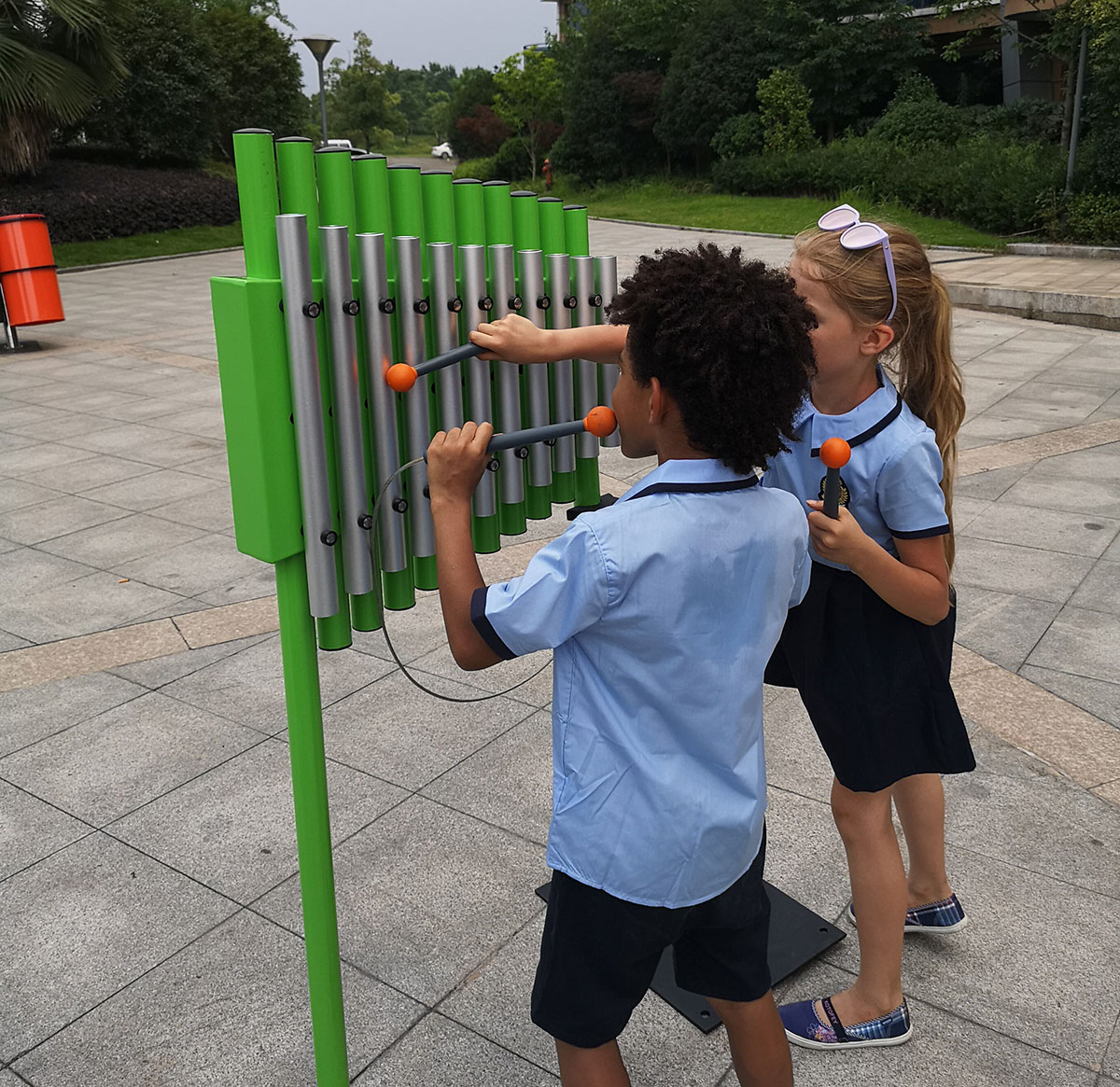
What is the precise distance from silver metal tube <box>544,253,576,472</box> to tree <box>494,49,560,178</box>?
38.9m

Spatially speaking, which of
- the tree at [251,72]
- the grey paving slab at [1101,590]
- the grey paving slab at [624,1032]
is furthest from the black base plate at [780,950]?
the tree at [251,72]

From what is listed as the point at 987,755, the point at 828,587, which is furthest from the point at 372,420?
the point at 987,755

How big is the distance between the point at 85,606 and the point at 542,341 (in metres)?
3.90

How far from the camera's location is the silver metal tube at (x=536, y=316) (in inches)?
96.0

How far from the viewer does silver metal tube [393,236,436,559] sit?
7.14 feet

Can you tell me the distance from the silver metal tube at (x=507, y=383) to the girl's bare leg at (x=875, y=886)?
3.26 feet

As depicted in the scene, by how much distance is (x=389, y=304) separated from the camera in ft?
7.09

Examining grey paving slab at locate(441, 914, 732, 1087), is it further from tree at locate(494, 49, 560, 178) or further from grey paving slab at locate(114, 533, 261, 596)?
tree at locate(494, 49, 560, 178)

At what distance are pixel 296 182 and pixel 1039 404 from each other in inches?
320

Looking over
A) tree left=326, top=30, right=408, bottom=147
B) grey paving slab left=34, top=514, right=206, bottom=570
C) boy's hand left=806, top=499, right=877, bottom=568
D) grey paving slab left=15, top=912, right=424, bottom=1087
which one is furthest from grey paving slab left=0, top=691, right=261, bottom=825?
tree left=326, top=30, right=408, bottom=147

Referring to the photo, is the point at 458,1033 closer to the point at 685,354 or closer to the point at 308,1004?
the point at 308,1004

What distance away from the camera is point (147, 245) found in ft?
75.1

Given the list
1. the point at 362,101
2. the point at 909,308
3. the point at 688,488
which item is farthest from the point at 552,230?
the point at 362,101

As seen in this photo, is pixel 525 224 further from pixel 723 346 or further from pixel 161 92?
pixel 161 92
